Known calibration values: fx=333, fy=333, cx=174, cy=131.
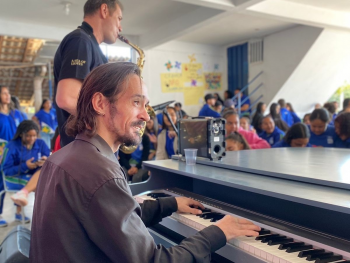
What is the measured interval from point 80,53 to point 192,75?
23.4 feet

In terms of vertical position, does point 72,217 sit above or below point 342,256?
above

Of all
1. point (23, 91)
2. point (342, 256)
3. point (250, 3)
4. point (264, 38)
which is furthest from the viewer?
point (23, 91)

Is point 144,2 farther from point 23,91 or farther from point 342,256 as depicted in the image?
point 23,91

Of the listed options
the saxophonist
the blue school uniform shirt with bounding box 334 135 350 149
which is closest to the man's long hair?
the saxophonist

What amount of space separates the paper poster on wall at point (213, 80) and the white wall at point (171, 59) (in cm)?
20

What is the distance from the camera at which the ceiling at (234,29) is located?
6693 mm

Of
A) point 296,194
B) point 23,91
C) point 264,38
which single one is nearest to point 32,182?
point 296,194

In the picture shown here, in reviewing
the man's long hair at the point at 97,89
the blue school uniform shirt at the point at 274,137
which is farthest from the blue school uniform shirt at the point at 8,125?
the man's long hair at the point at 97,89

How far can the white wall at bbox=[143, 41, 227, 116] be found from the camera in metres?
7.96

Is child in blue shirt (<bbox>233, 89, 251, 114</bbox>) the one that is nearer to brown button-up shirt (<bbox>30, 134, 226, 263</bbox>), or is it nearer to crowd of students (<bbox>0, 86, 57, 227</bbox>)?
crowd of students (<bbox>0, 86, 57, 227</bbox>)

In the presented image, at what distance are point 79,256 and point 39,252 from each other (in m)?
0.13

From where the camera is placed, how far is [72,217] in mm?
816

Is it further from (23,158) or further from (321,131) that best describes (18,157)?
(321,131)

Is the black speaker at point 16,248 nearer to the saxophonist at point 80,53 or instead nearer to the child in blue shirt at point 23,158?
the saxophonist at point 80,53
